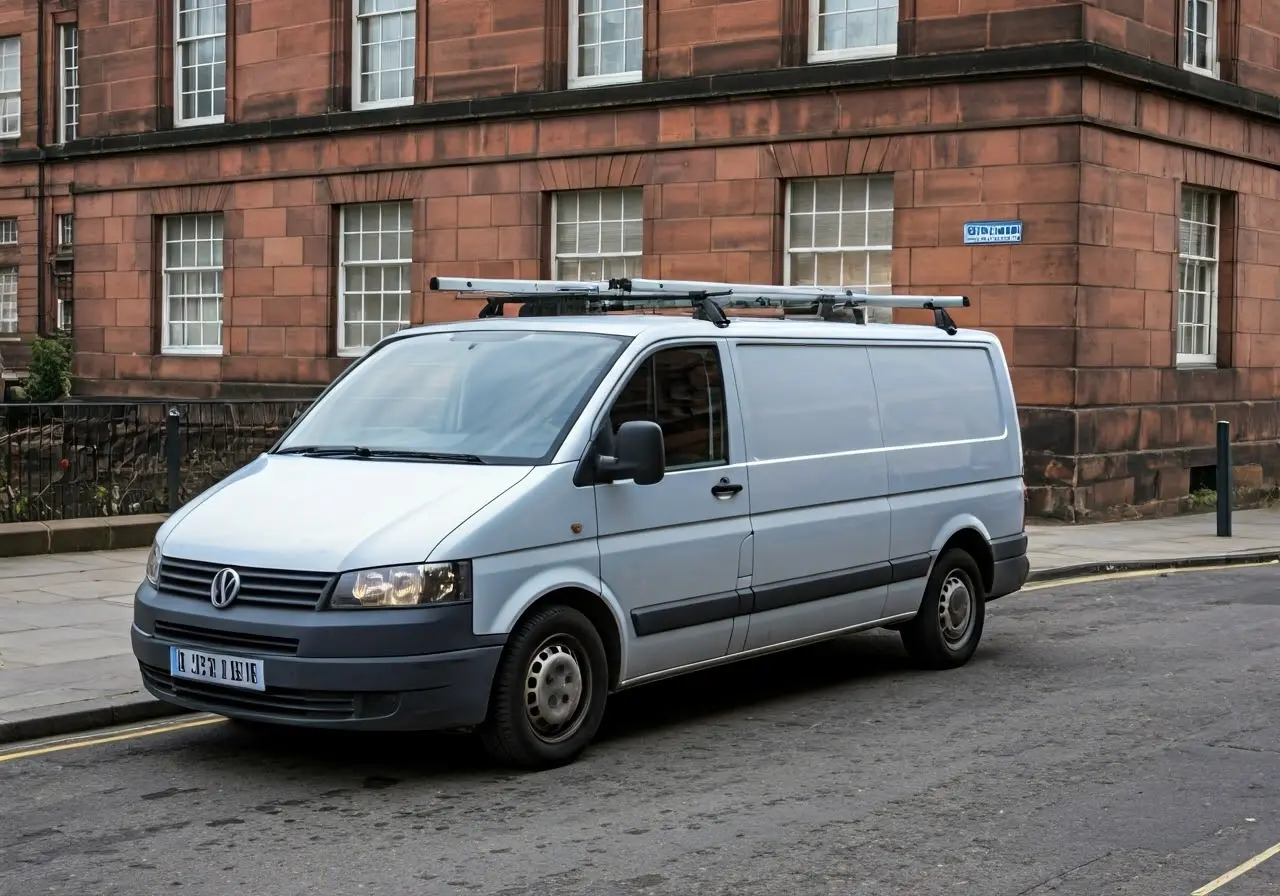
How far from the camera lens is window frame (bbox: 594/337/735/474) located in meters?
7.53

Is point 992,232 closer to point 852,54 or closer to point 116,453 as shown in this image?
point 852,54

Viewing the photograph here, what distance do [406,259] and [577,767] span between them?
18.3 meters

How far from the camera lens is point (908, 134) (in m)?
19.8

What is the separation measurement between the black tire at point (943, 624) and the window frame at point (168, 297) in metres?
19.1

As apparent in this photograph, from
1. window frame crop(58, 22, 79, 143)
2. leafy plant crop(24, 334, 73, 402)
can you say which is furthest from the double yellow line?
window frame crop(58, 22, 79, 143)

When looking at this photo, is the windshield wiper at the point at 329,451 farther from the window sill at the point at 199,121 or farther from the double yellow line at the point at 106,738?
the window sill at the point at 199,121

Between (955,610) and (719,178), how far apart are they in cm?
1236

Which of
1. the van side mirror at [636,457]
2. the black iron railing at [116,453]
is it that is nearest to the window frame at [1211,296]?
the black iron railing at [116,453]

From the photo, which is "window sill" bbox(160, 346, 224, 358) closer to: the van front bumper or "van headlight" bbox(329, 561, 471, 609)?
the van front bumper

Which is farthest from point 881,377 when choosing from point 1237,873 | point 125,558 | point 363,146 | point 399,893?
point 363,146

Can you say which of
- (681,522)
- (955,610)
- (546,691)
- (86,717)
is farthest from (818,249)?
(546,691)

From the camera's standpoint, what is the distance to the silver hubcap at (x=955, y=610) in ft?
31.9

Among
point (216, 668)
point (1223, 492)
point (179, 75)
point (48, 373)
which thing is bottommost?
point (216, 668)

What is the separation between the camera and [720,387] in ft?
26.7
